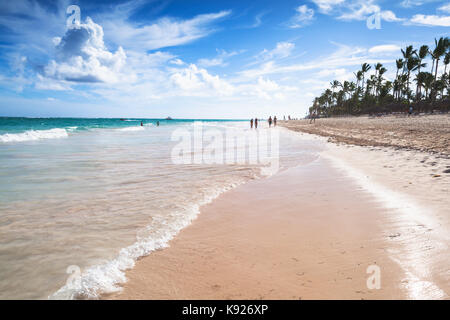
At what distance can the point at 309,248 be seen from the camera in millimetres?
3135

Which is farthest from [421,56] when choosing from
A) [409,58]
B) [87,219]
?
[87,219]

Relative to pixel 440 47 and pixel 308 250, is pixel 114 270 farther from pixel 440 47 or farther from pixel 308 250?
pixel 440 47

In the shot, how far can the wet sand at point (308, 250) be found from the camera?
2.34 meters

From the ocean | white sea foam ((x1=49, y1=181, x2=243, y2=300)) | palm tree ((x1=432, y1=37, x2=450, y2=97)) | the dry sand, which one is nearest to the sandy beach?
white sea foam ((x1=49, y1=181, x2=243, y2=300))

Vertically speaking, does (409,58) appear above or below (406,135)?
above

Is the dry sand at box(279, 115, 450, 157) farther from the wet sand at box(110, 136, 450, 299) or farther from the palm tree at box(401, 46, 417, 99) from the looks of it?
the palm tree at box(401, 46, 417, 99)

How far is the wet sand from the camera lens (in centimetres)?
234

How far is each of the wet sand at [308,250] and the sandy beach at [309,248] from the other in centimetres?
1

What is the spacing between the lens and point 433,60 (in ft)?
180

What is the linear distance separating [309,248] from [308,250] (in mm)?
57

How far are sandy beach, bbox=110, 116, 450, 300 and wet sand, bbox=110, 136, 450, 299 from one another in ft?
0.04

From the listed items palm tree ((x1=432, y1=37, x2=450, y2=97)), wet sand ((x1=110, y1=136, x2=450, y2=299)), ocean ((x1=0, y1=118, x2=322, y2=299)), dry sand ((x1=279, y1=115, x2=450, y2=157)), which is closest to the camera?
wet sand ((x1=110, y1=136, x2=450, y2=299))

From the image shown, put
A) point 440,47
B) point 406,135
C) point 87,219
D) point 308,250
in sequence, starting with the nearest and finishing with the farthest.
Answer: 1. point 308,250
2. point 87,219
3. point 406,135
4. point 440,47

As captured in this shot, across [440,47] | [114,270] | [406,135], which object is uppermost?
[440,47]
